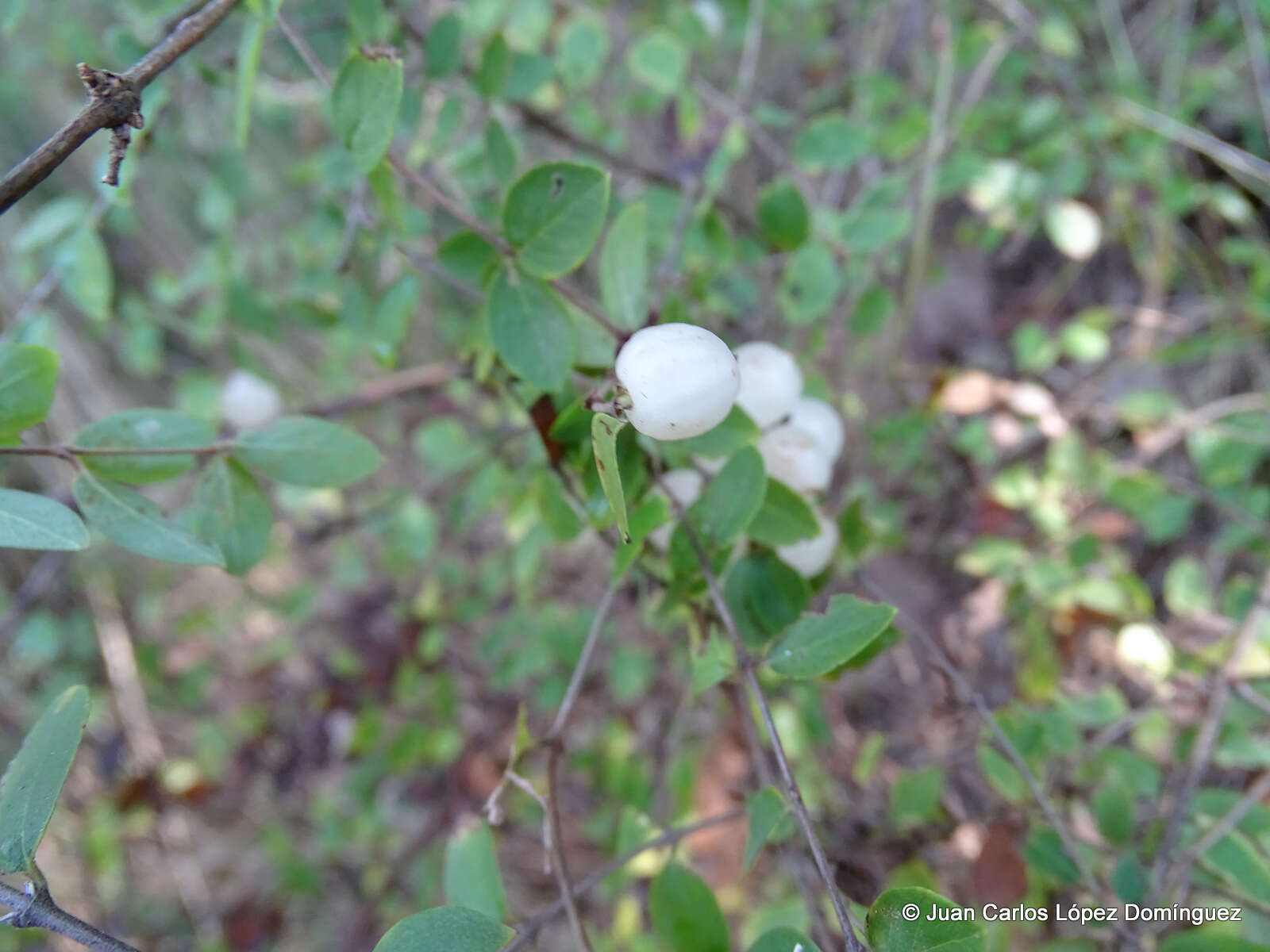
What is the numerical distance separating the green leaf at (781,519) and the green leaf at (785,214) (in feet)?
1.50

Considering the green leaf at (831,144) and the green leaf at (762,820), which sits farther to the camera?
the green leaf at (831,144)

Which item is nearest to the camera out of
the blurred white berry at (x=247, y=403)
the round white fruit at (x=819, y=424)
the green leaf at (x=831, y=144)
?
the round white fruit at (x=819, y=424)

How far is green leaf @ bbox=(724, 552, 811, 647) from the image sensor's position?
0.72 m

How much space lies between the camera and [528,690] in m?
1.93

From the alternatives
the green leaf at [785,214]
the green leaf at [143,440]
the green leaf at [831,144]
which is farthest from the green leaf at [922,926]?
the green leaf at [831,144]

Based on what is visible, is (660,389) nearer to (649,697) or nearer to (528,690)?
(649,697)

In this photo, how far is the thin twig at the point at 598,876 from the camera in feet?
1.89

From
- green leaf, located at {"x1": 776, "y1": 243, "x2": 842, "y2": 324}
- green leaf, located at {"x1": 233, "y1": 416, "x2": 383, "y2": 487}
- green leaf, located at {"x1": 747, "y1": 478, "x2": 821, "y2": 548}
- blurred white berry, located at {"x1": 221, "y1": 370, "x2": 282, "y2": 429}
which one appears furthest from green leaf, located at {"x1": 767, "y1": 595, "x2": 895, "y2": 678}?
blurred white berry, located at {"x1": 221, "y1": 370, "x2": 282, "y2": 429}

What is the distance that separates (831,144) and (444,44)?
564mm

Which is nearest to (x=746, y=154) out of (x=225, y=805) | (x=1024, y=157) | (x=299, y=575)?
(x=1024, y=157)

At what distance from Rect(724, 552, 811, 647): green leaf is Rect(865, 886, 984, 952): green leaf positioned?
0.25m

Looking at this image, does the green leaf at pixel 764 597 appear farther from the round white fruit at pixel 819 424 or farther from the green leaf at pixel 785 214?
the green leaf at pixel 785 214

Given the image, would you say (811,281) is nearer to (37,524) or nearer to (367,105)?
(367,105)

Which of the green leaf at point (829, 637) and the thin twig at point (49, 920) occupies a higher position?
the thin twig at point (49, 920)
